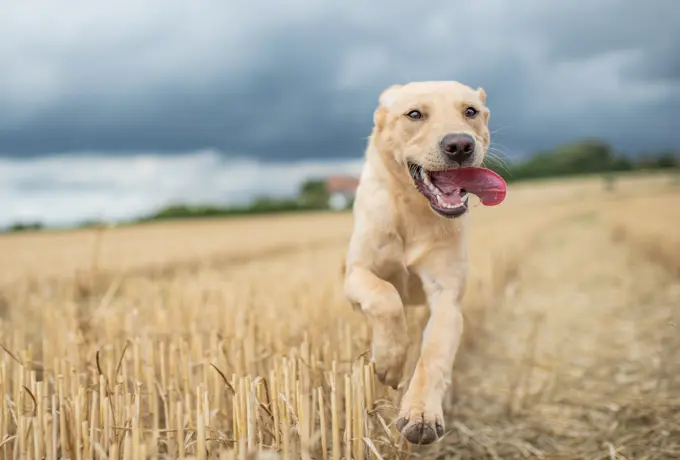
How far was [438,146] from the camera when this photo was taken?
3850mm

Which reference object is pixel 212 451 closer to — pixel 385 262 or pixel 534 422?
pixel 385 262

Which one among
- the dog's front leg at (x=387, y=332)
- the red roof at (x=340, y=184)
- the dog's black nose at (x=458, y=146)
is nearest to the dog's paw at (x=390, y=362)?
the dog's front leg at (x=387, y=332)

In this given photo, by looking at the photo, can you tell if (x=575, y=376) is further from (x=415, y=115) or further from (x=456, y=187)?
(x=415, y=115)

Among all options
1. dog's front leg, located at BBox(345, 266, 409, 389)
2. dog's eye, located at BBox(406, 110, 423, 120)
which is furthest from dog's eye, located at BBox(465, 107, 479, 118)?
dog's front leg, located at BBox(345, 266, 409, 389)

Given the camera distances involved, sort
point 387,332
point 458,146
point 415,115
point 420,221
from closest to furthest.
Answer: point 458,146 < point 387,332 < point 415,115 < point 420,221

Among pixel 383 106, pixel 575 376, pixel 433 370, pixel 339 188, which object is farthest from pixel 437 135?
pixel 339 188

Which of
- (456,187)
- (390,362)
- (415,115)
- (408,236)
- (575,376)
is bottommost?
(575,376)

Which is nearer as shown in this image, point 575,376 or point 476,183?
point 476,183

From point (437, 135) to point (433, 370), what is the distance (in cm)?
133

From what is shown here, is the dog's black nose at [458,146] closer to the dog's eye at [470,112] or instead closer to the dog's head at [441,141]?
the dog's head at [441,141]

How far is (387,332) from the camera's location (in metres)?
3.91

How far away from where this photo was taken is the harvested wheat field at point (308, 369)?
3332mm

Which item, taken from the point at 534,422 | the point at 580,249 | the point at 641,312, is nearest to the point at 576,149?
the point at 580,249

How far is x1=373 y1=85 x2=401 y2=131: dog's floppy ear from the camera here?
4383mm
